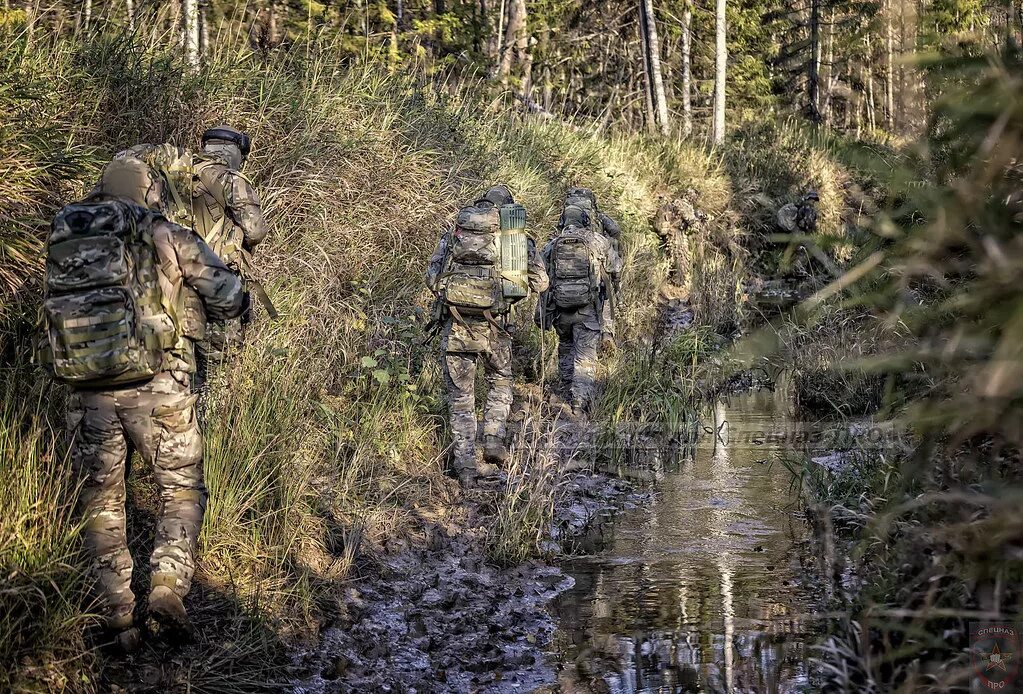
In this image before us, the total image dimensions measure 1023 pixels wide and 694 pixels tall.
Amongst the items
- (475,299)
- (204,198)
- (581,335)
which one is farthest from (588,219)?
(204,198)

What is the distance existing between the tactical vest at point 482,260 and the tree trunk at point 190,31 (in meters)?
3.52

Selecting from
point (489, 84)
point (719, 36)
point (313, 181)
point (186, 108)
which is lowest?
point (313, 181)

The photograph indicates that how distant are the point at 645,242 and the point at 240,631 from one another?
13.8 metres

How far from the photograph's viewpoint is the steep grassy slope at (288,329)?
470cm

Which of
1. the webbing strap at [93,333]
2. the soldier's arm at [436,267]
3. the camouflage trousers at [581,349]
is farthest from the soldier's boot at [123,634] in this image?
the camouflage trousers at [581,349]

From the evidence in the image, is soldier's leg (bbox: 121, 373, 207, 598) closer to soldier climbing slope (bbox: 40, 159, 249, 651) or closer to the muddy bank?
soldier climbing slope (bbox: 40, 159, 249, 651)

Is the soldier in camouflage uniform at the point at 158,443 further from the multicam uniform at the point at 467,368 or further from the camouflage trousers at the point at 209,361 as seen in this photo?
the multicam uniform at the point at 467,368

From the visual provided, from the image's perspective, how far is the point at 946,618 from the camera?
3.38m

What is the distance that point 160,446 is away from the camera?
4742 millimetres

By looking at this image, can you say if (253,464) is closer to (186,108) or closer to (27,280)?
(27,280)

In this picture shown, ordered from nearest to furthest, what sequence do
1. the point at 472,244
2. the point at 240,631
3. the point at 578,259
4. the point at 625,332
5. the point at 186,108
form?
the point at 240,631
the point at 472,244
the point at 186,108
the point at 578,259
the point at 625,332

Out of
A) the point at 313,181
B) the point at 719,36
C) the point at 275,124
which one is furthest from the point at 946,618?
the point at 719,36

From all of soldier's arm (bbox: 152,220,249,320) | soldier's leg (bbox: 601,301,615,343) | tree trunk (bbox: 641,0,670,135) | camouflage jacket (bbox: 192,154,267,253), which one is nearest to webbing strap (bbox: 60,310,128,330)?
soldier's arm (bbox: 152,220,249,320)
